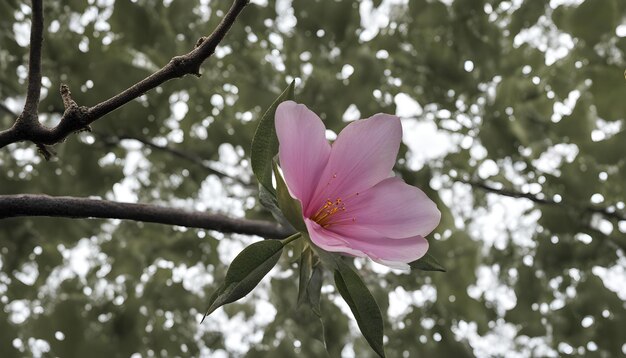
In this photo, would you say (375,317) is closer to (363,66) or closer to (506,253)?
(363,66)

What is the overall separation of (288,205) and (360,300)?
0.25ft

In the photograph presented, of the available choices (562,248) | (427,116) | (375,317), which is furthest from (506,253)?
(375,317)

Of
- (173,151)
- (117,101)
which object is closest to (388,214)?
(117,101)

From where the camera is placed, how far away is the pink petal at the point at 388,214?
0.41m

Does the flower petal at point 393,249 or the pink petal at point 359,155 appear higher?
the pink petal at point 359,155

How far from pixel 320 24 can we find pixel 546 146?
1.36 feet

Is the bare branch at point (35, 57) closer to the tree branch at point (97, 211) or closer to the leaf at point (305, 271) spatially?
the tree branch at point (97, 211)

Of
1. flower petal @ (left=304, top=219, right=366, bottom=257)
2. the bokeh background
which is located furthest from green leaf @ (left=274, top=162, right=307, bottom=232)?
the bokeh background

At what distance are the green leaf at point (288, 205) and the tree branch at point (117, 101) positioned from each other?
0.26 feet

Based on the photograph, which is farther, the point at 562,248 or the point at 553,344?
the point at 553,344

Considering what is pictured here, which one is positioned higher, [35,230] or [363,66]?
[363,66]


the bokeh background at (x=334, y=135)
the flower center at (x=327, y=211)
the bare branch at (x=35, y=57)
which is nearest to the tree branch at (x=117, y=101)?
the bare branch at (x=35, y=57)

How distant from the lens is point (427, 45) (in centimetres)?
103

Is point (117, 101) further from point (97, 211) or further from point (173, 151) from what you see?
point (173, 151)
